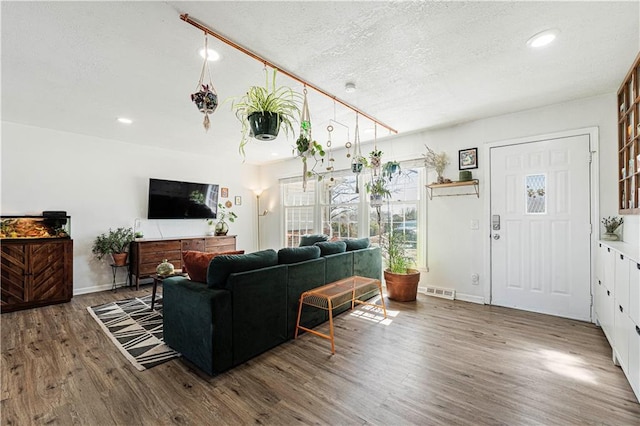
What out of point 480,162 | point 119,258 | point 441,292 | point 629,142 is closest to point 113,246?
point 119,258

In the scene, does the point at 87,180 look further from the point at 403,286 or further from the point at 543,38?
the point at 543,38

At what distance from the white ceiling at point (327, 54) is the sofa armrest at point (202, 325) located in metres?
1.90

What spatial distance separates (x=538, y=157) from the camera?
3.39 metres

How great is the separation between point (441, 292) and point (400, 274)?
77 centimetres

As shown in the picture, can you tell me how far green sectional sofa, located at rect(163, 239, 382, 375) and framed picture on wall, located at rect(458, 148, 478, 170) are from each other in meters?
2.60

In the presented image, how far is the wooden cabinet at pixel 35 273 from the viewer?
3.48 metres

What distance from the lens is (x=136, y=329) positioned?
294cm

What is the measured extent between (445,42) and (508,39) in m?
0.45

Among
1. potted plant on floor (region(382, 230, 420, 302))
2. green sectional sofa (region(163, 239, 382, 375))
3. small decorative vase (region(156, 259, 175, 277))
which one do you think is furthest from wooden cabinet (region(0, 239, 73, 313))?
potted plant on floor (region(382, 230, 420, 302))

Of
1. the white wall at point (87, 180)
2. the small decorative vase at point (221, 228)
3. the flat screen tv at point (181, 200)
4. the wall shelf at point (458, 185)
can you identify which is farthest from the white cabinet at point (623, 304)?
the white wall at point (87, 180)

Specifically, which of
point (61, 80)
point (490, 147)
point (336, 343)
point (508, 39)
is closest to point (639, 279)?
point (508, 39)

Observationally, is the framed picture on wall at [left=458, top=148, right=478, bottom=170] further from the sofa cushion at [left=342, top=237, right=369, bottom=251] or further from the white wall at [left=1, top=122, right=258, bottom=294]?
the white wall at [left=1, top=122, right=258, bottom=294]

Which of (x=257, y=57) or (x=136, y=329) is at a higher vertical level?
(x=257, y=57)

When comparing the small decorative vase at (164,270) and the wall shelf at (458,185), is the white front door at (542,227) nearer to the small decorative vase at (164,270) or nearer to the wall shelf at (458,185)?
the wall shelf at (458,185)
